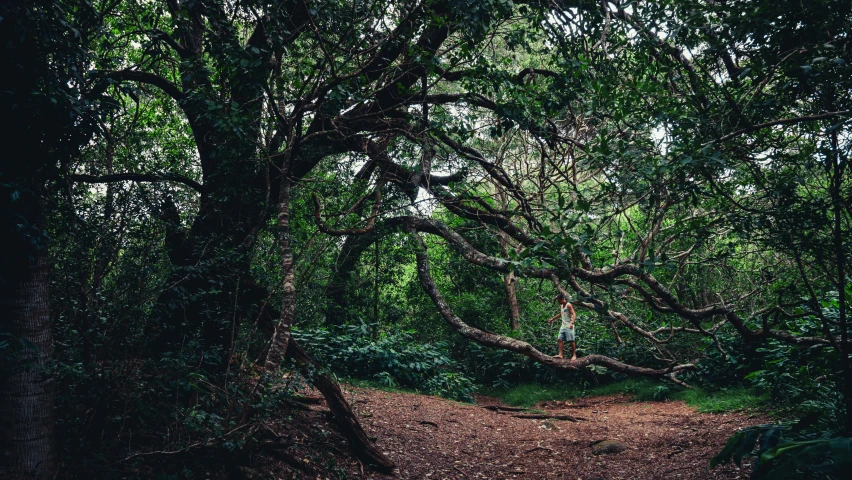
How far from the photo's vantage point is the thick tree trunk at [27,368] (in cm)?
330

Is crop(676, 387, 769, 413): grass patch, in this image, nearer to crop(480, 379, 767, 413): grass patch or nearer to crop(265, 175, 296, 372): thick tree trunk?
crop(480, 379, 767, 413): grass patch

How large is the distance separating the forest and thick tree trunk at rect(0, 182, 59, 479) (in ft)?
0.05

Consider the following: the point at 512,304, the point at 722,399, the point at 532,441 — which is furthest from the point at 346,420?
the point at 512,304

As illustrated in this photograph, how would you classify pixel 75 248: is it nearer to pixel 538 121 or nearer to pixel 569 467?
pixel 538 121

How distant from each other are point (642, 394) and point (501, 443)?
5204 millimetres

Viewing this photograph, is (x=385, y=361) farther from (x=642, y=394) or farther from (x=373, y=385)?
(x=642, y=394)

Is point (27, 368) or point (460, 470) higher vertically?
point (27, 368)

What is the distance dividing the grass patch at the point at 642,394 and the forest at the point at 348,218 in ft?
0.80

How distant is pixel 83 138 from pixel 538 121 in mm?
4142

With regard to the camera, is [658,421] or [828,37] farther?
[658,421]

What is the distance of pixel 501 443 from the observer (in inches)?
273


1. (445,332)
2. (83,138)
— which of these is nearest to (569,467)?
(83,138)

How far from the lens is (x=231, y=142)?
223 inches

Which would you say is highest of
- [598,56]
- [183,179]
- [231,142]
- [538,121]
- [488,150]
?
[488,150]
